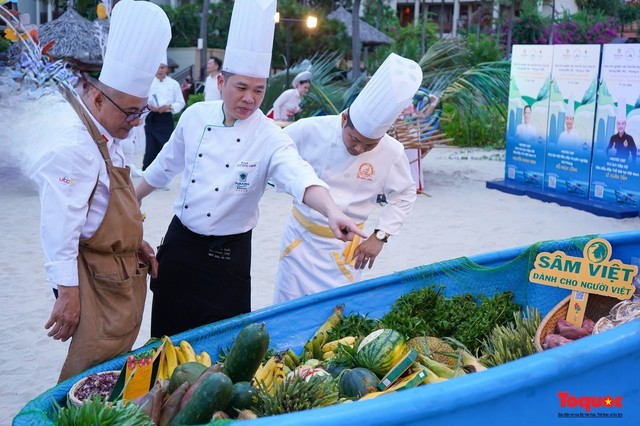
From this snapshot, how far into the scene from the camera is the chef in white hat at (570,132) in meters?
9.73

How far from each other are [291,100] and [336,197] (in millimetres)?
7148

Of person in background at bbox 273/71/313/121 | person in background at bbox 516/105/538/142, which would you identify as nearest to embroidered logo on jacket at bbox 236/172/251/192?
person in background at bbox 273/71/313/121

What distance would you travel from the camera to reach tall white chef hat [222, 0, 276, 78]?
3137 millimetres

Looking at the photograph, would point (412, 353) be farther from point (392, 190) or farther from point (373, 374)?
point (392, 190)

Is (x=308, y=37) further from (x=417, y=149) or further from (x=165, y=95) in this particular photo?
(x=165, y=95)

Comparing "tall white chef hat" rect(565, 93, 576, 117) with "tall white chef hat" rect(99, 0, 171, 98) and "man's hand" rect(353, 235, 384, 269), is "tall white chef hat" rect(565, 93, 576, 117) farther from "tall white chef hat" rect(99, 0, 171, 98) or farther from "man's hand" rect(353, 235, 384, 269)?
"tall white chef hat" rect(99, 0, 171, 98)

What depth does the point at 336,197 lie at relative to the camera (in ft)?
12.1

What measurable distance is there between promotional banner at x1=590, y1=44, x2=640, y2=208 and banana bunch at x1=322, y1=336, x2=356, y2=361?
275 inches

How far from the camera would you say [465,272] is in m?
3.33

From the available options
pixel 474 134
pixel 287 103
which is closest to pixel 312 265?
pixel 287 103

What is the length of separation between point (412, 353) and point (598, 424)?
0.67 metres

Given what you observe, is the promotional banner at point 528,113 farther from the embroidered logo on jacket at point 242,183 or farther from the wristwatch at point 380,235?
the embroidered logo on jacket at point 242,183

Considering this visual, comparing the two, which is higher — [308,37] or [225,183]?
[308,37]

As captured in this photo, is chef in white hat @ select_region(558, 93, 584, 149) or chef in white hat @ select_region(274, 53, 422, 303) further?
chef in white hat @ select_region(558, 93, 584, 149)
